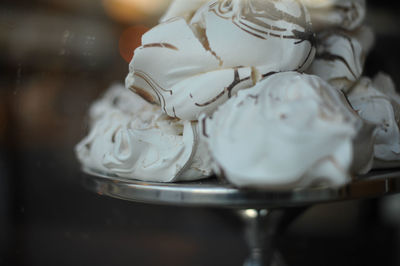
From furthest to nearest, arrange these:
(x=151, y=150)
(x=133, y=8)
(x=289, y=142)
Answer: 1. (x=133, y=8)
2. (x=151, y=150)
3. (x=289, y=142)

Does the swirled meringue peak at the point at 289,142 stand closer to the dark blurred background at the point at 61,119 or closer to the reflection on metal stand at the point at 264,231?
the reflection on metal stand at the point at 264,231

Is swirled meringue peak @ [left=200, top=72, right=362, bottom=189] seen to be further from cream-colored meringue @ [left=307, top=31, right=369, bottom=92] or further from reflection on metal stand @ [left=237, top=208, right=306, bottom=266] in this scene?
reflection on metal stand @ [left=237, top=208, right=306, bottom=266]

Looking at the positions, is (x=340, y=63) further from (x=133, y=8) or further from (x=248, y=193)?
(x=133, y=8)

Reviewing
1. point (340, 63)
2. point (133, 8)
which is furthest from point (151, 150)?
point (133, 8)

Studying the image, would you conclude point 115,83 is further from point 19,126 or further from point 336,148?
point 336,148

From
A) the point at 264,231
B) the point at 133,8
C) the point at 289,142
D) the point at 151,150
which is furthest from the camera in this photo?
the point at 133,8
